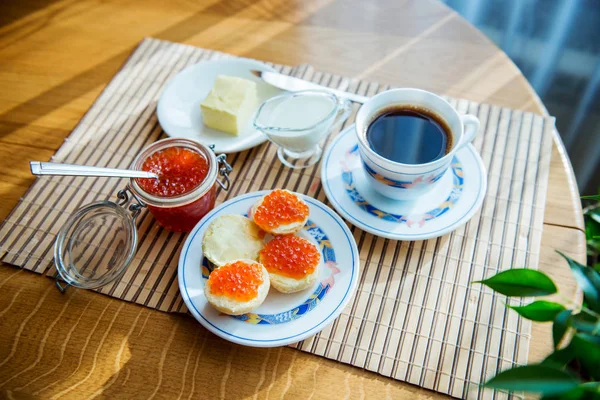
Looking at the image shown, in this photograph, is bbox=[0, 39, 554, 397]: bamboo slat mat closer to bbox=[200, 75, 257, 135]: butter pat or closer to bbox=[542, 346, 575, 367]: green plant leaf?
bbox=[200, 75, 257, 135]: butter pat

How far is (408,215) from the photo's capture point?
3.95ft

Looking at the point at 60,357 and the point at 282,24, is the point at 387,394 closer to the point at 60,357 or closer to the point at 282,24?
the point at 60,357

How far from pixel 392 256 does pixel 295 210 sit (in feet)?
0.86

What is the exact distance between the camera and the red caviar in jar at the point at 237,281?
100cm

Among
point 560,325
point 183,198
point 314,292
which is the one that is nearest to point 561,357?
point 560,325

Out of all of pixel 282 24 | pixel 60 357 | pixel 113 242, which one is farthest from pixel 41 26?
pixel 60 357

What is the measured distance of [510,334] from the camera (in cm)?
107

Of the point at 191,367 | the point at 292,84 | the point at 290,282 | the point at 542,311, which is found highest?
the point at 542,311

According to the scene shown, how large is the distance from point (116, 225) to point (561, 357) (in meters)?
0.99

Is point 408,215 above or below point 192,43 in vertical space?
below

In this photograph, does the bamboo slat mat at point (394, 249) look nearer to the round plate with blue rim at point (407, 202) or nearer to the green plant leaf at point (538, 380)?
the round plate with blue rim at point (407, 202)

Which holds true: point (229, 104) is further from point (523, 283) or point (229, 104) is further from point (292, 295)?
point (523, 283)

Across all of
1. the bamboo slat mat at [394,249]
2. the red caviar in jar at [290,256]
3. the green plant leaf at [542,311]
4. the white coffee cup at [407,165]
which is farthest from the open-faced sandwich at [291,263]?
the green plant leaf at [542,311]

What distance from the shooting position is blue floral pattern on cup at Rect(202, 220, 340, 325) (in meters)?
1.04
